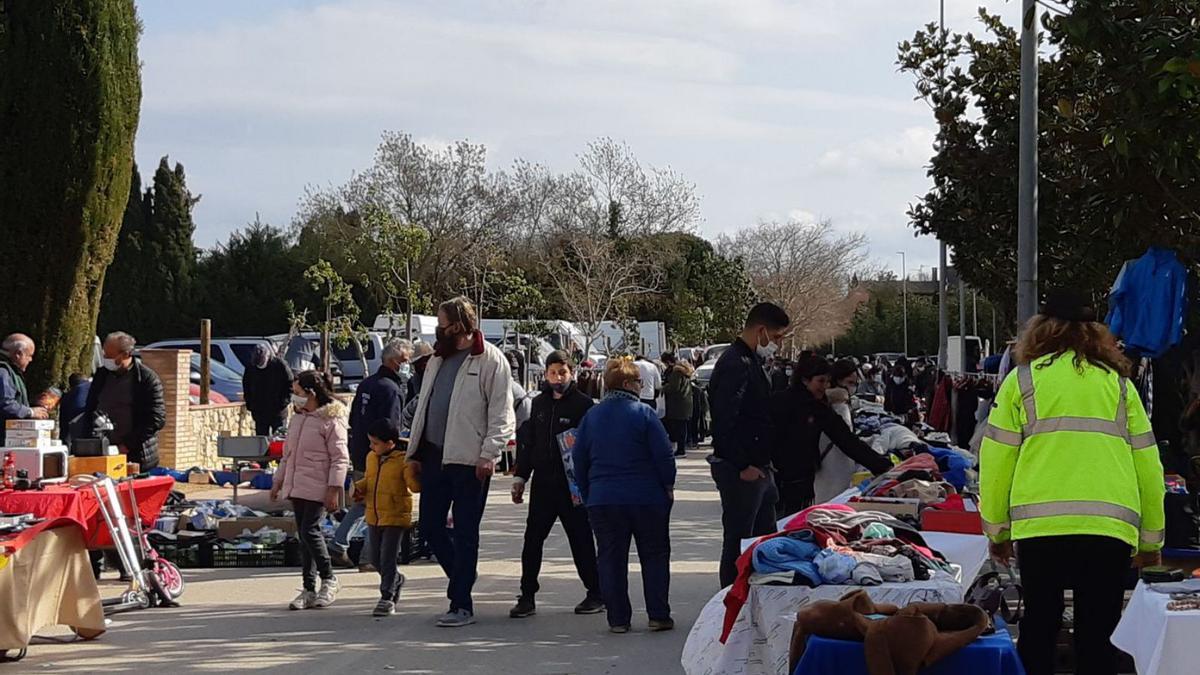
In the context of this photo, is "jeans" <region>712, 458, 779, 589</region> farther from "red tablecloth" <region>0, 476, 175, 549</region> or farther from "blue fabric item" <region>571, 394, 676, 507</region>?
"red tablecloth" <region>0, 476, 175, 549</region>

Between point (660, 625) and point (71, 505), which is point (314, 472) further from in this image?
point (660, 625)

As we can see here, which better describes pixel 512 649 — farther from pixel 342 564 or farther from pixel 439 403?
pixel 342 564

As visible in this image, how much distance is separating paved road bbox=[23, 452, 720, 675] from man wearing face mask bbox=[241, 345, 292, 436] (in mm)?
7380

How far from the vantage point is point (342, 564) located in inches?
518

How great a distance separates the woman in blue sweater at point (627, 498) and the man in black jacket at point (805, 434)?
1122 mm

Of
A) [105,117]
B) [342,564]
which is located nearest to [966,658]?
[342,564]

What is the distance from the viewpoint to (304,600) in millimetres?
10883

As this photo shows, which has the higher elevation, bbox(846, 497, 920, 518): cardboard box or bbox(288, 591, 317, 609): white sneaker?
bbox(846, 497, 920, 518): cardboard box

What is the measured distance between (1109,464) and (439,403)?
201 inches

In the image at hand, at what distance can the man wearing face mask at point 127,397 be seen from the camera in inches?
502

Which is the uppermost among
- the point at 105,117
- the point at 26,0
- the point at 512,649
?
the point at 26,0

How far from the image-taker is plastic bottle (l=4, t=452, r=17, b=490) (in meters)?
9.62

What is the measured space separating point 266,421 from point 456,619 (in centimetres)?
1085

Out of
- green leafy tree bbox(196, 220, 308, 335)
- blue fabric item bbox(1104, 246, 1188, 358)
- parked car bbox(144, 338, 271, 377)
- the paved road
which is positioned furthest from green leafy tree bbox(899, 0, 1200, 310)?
green leafy tree bbox(196, 220, 308, 335)
